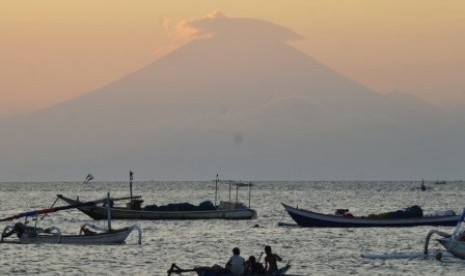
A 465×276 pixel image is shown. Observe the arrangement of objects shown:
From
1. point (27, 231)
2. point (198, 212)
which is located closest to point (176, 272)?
point (27, 231)

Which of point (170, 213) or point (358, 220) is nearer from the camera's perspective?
point (358, 220)

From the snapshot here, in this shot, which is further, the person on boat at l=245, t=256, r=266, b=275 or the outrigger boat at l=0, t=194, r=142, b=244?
the outrigger boat at l=0, t=194, r=142, b=244

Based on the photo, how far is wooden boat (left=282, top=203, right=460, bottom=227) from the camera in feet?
282

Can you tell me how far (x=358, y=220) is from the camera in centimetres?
8594

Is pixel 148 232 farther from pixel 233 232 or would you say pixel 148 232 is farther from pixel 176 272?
pixel 176 272

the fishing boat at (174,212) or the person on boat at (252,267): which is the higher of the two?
the fishing boat at (174,212)

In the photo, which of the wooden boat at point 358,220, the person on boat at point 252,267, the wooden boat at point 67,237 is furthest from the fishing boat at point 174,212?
the person on boat at point 252,267

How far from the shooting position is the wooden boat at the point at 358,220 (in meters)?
86.0

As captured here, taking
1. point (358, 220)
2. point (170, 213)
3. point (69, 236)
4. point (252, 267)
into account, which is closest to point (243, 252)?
point (69, 236)

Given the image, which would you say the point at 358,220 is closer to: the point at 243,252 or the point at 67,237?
the point at 243,252

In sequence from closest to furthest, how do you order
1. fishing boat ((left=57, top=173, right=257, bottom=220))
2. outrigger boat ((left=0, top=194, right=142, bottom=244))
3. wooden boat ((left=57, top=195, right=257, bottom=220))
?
outrigger boat ((left=0, top=194, right=142, bottom=244))
wooden boat ((left=57, top=195, right=257, bottom=220))
fishing boat ((left=57, top=173, right=257, bottom=220))

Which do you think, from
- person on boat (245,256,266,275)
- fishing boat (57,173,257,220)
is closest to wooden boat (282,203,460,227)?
fishing boat (57,173,257,220)

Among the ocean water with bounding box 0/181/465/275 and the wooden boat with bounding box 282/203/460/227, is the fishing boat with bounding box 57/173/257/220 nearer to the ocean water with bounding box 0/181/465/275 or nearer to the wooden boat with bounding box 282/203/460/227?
the ocean water with bounding box 0/181/465/275

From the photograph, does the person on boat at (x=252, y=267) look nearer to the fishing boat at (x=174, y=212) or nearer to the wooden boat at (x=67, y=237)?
the wooden boat at (x=67, y=237)
